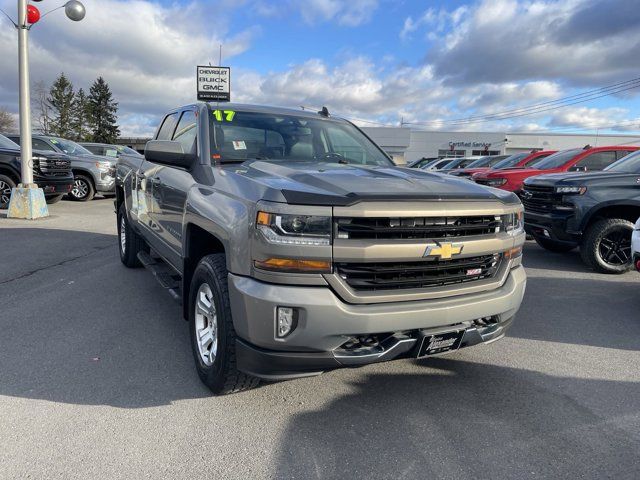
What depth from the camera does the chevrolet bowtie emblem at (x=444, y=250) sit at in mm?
2682

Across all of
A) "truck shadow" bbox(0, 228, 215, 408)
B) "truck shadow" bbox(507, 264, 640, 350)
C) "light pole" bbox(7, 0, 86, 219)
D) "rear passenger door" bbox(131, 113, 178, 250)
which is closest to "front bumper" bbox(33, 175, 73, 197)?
"light pole" bbox(7, 0, 86, 219)

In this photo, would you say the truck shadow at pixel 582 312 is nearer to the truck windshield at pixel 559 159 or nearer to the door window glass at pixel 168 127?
the door window glass at pixel 168 127

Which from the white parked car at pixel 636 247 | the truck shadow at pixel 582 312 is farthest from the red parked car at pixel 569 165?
the white parked car at pixel 636 247

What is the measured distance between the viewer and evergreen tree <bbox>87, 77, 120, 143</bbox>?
7681cm

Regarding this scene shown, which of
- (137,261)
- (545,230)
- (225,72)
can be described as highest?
(225,72)

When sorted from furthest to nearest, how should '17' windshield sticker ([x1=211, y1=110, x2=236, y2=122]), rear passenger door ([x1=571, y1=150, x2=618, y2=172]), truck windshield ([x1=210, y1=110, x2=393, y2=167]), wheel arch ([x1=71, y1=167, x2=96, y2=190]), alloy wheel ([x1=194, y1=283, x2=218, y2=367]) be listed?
wheel arch ([x1=71, y1=167, x2=96, y2=190]) → rear passenger door ([x1=571, y1=150, x2=618, y2=172]) → '17' windshield sticker ([x1=211, y1=110, x2=236, y2=122]) → truck windshield ([x1=210, y1=110, x2=393, y2=167]) → alloy wheel ([x1=194, y1=283, x2=218, y2=367])

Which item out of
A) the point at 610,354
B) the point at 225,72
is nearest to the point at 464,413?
the point at 610,354

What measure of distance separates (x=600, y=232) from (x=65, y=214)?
432 inches

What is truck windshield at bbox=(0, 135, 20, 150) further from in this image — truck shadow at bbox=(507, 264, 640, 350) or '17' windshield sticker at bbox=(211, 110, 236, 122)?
truck shadow at bbox=(507, 264, 640, 350)

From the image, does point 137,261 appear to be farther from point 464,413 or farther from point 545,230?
point 545,230

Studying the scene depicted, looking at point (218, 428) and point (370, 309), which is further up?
point (370, 309)

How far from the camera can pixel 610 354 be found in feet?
12.8

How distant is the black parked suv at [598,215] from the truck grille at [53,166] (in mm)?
10982

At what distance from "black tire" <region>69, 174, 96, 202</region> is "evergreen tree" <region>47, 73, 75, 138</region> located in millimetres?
70751
